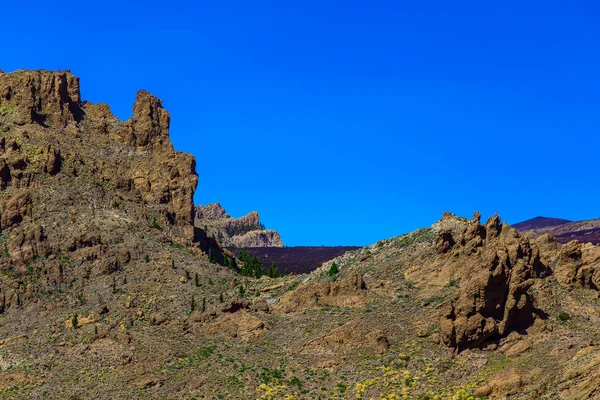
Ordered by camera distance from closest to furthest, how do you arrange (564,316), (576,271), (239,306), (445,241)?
(564,316) → (576,271) → (445,241) → (239,306)

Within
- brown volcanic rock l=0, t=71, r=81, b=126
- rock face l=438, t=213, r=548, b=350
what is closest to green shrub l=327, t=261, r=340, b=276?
rock face l=438, t=213, r=548, b=350

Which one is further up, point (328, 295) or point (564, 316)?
point (328, 295)

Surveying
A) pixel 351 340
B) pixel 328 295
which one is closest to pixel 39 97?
pixel 328 295

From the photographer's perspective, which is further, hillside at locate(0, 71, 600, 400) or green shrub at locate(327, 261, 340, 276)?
green shrub at locate(327, 261, 340, 276)

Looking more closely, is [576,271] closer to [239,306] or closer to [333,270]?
[333,270]

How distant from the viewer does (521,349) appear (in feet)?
290

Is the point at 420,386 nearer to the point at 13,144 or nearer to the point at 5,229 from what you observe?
the point at 5,229

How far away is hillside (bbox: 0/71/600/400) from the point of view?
294 ft

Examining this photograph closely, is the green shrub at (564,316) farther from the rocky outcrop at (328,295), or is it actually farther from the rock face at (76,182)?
the rock face at (76,182)

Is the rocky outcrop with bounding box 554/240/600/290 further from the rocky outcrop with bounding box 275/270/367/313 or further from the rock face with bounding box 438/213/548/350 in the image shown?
the rocky outcrop with bounding box 275/270/367/313

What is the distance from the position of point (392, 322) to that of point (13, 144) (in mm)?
80601

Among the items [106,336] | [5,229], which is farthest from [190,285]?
[5,229]

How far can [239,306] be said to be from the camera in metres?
113

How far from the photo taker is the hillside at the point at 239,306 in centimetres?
8969
